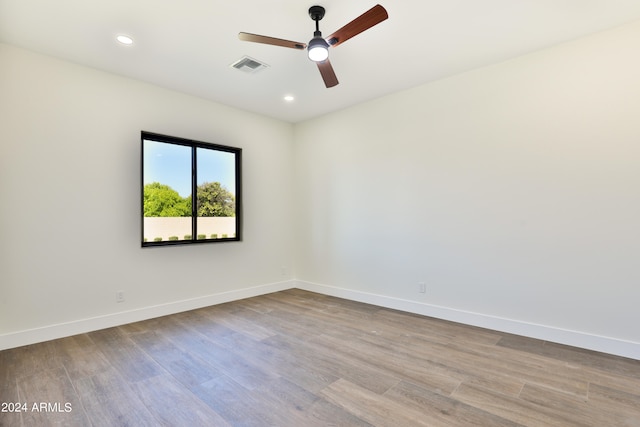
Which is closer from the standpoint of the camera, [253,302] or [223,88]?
[223,88]

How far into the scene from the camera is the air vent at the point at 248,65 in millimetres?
3283

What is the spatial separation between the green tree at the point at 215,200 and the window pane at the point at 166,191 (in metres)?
0.19

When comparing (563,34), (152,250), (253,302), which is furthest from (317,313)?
(563,34)

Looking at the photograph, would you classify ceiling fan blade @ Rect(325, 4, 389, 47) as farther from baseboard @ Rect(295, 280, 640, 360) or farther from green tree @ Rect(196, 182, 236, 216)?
baseboard @ Rect(295, 280, 640, 360)

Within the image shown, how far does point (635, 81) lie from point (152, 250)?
5.22m

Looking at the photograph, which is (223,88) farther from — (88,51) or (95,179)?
(95,179)

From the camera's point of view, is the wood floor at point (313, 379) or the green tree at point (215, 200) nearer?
the wood floor at point (313, 379)

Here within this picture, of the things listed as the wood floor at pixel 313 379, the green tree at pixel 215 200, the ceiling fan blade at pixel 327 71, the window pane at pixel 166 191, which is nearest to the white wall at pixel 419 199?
the window pane at pixel 166 191

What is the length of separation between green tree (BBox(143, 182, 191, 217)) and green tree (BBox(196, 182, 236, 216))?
193 mm

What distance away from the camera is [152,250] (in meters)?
3.88

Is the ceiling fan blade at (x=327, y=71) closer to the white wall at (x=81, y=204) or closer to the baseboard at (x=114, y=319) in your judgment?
the white wall at (x=81, y=204)

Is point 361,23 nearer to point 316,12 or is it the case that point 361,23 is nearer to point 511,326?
point 316,12

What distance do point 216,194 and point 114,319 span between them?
1958 mm

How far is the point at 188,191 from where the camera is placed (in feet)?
13.8
